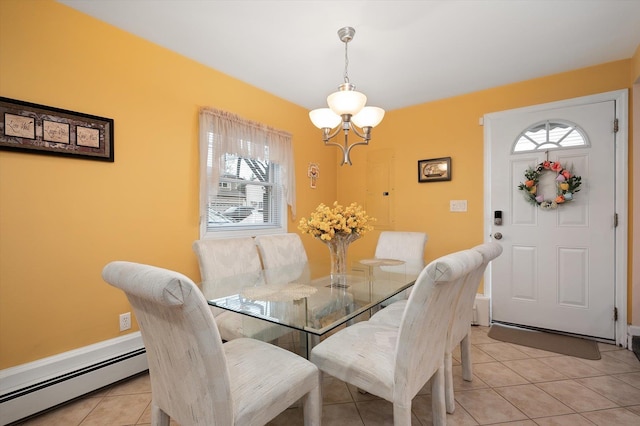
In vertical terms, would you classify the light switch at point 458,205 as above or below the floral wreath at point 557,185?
below

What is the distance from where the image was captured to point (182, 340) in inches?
37.3

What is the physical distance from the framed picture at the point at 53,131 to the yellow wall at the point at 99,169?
0.05 metres

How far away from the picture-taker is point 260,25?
6.68ft

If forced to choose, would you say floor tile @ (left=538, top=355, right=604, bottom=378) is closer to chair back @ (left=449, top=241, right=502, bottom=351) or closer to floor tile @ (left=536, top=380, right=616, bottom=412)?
floor tile @ (left=536, top=380, right=616, bottom=412)

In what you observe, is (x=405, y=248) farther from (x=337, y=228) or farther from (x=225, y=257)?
(x=225, y=257)

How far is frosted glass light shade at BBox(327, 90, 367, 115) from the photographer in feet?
5.97

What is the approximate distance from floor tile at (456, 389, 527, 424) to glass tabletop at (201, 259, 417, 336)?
766 mm

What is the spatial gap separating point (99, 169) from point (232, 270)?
1122 millimetres

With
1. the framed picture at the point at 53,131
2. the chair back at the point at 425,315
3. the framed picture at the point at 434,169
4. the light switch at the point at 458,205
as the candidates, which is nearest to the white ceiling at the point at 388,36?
the framed picture at the point at 53,131

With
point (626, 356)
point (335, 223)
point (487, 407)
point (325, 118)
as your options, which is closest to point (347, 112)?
point (325, 118)

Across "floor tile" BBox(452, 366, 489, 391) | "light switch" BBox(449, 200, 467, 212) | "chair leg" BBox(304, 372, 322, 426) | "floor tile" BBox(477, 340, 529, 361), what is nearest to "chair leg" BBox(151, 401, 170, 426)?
"chair leg" BBox(304, 372, 322, 426)

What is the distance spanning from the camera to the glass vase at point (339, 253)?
1950mm

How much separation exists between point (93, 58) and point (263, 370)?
2224mm

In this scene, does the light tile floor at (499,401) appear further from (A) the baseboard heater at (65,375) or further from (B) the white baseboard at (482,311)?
(B) the white baseboard at (482,311)
